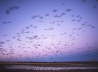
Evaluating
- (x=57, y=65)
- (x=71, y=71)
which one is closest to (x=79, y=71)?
(x=71, y=71)

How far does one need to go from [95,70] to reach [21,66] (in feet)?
8.53

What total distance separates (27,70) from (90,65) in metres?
1.94

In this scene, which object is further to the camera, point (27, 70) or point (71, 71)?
point (27, 70)

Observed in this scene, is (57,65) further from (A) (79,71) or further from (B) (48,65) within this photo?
(A) (79,71)

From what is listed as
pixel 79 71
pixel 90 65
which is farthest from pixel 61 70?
pixel 90 65

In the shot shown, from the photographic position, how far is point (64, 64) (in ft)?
17.4

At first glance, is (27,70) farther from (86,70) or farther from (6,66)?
(86,70)

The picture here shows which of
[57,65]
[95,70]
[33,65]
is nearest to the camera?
[95,70]

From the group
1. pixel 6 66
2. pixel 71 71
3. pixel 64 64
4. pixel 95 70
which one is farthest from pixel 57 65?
pixel 6 66

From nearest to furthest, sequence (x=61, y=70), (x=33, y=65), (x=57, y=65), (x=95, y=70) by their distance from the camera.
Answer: (x=95, y=70), (x=61, y=70), (x=57, y=65), (x=33, y=65)

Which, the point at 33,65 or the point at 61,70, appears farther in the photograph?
the point at 33,65

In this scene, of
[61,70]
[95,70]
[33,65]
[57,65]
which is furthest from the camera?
[33,65]

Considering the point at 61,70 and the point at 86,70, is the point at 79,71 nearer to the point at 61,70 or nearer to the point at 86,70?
the point at 86,70

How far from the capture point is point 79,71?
187 inches
